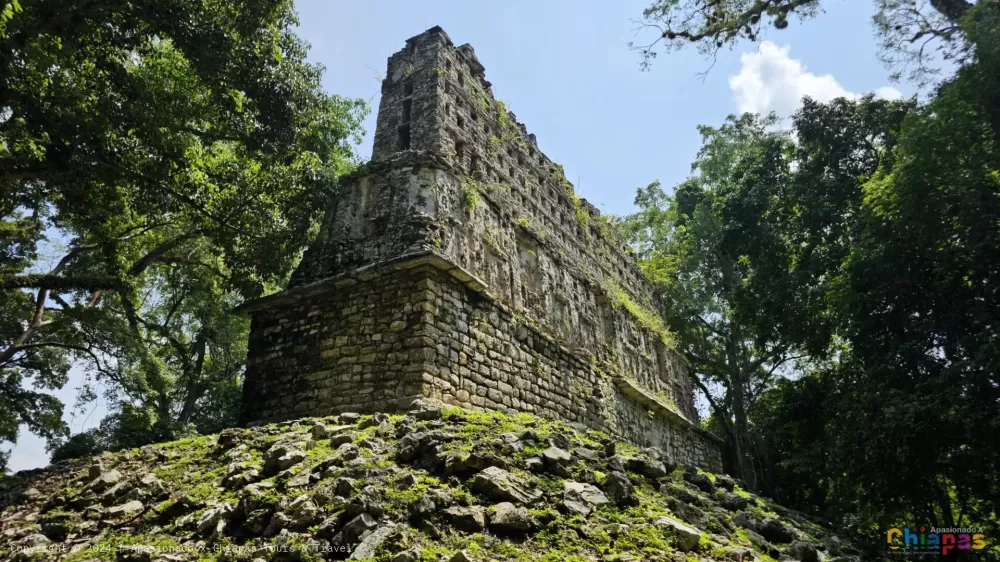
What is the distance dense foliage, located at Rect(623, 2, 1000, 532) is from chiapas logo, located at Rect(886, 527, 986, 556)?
676 mm

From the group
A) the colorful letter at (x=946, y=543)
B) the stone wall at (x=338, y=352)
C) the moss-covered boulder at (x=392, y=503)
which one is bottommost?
the colorful letter at (x=946, y=543)

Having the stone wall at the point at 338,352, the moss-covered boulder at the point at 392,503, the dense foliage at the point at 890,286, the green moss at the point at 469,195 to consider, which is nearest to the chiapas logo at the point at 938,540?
the dense foliage at the point at 890,286

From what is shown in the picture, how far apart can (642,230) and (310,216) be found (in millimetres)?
18177

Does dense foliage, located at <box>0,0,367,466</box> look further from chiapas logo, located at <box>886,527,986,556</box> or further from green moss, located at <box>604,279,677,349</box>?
chiapas logo, located at <box>886,527,986,556</box>

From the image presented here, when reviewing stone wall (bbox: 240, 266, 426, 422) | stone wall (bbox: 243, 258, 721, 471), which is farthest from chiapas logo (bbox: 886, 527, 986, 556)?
stone wall (bbox: 240, 266, 426, 422)

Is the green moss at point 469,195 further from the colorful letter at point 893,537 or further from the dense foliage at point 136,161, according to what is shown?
the colorful letter at point 893,537

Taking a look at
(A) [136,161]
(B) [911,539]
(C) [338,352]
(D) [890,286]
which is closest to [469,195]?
(C) [338,352]

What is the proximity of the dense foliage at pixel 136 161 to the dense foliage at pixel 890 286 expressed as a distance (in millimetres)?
11151

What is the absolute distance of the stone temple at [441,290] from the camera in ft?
26.3

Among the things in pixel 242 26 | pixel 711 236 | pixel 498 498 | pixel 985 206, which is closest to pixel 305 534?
pixel 498 498

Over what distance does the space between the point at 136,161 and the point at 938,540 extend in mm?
14023

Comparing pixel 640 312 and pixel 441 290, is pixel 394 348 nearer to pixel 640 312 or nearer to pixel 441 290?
pixel 441 290

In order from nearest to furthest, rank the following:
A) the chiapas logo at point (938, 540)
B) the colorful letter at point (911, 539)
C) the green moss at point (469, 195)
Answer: the chiapas logo at point (938, 540), the colorful letter at point (911, 539), the green moss at point (469, 195)

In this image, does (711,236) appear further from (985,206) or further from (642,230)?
(985,206)
